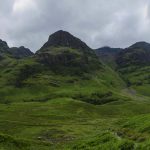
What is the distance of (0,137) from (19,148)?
5.88 metres

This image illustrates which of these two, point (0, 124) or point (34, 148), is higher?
point (0, 124)

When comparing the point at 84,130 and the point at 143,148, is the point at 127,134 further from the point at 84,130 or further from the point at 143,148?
the point at 84,130

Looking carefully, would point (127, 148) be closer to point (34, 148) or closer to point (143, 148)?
point (143, 148)

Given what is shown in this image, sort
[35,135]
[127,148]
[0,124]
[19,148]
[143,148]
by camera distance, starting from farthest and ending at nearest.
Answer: [0,124], [35,135], [19,148], [127,148], [143,148]

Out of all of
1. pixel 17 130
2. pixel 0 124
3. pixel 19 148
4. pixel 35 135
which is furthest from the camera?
pixel 0 124

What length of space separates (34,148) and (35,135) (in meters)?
64.6

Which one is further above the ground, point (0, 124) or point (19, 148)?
point (0, 124)

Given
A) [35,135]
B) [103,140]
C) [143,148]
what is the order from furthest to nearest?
[35,135]
[103,140]
[143,148]

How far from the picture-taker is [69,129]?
160m

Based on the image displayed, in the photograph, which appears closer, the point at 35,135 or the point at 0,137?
the point at 0,137

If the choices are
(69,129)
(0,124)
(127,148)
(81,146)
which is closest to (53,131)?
(69,129)

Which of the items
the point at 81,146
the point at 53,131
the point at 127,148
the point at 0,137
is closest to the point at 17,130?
the point at 53,131

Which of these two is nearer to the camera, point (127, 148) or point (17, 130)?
point (127, 148)

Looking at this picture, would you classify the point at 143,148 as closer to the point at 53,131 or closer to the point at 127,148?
the point at 127,148
